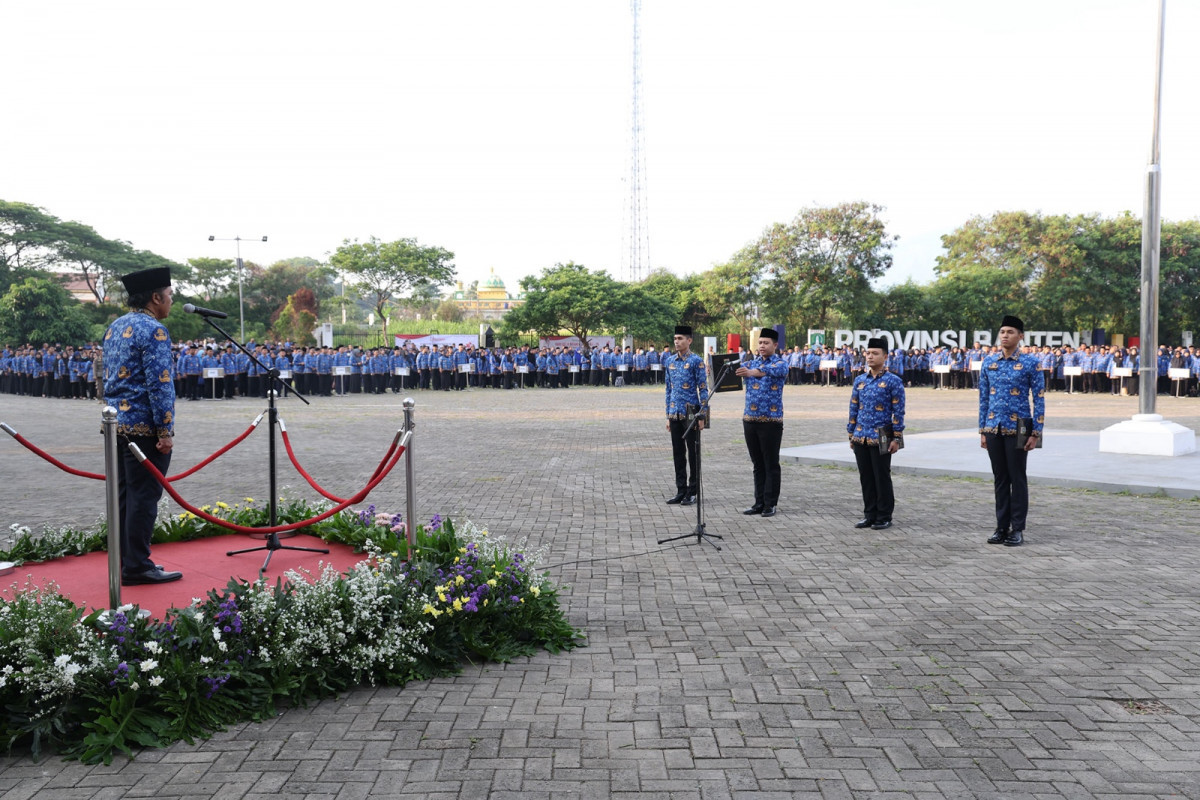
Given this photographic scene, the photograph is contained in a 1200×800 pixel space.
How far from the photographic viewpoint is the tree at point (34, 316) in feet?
140

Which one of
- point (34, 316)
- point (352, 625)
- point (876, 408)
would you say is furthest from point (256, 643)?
point (34, 316)

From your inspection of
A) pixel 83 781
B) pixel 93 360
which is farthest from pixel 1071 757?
pixel 93 360

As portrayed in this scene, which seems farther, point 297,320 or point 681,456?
point 297,320

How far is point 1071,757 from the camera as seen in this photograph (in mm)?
3688

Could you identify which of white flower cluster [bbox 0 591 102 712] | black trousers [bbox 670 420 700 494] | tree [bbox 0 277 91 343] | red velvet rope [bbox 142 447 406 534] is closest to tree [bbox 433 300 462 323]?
tree [bbox 0 277 91 343]

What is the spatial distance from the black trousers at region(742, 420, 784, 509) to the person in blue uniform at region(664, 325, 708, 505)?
1.98 feet

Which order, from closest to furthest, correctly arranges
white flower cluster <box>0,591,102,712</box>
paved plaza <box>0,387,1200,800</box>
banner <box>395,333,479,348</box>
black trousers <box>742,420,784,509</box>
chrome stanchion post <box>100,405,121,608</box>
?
paved plaza <box>0,387,1200,800</box>, white flower cluster <box>0,591,102,712</box>, chrome stanchion post <box>100,405,121,608</box>, black trousers <box>742,420,784,509</box>, banner <box>395,333,479,348</box>

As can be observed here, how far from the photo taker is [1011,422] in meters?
7.91

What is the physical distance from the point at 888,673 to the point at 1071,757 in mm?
1056

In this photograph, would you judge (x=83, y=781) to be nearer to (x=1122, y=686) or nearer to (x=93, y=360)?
(x=1122, y=686)

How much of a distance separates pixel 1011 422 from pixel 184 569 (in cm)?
674

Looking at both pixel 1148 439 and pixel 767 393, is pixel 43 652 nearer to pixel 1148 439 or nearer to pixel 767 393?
pixel 767 393

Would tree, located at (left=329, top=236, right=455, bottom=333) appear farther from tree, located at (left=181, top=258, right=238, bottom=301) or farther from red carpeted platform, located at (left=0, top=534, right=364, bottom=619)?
red carpeted platform, located at (left=0, top=534, right=364, bottom=619)

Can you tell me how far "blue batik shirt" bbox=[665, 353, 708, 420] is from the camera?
9.55m
